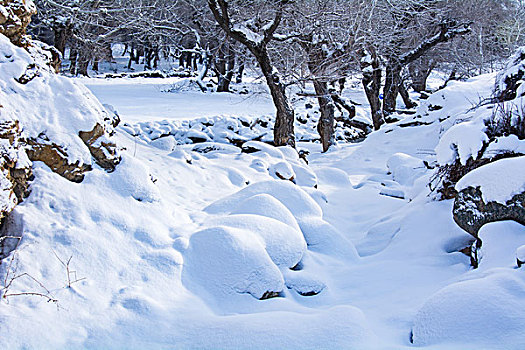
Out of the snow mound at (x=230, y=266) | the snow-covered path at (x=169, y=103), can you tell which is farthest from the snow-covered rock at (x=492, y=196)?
the snow-covered path at (x=169, y=103)

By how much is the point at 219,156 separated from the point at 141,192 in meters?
3.71

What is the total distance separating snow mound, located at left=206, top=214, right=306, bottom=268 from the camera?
3297 mm

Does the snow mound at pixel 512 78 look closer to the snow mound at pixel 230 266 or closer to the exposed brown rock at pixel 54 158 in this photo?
the snow mound at pixel 230 266

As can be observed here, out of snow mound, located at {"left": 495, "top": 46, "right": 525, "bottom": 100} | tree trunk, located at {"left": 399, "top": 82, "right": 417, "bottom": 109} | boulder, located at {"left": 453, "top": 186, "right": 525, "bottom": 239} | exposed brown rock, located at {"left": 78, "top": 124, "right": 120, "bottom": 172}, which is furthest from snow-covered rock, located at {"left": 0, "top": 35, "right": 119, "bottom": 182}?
tree trunk, located at {"left": 399, "top": 82, "right": 417, "bottom": 109}

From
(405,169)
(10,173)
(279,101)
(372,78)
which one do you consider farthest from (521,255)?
(372,78)

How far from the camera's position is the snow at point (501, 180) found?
2959 mm

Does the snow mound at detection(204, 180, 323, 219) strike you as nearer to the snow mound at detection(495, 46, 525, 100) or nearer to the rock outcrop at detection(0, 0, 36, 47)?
the rock outcrop at detection(0, 0, 36, 47)

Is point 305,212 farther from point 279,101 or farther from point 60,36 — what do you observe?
point 60,36

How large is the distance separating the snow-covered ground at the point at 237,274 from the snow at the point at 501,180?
9.6 inches

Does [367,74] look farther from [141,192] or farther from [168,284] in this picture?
[168,284]

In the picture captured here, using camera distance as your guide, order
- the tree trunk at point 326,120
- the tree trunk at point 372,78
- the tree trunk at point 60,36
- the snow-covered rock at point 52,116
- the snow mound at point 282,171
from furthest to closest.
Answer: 1. the tree trunk at point 372,78
2. the tree trunk at point 326,120
3. the tree trunk at point 60,36
4. the snow mound at point 282,171
5. the snow-covered rock at point 52,116

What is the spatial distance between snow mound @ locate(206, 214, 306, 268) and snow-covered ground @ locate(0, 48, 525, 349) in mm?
11

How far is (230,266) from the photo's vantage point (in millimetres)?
2848

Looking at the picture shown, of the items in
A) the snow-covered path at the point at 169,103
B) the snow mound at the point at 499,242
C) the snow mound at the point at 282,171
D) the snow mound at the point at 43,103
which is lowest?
the snow-covered path at the point at 169,103
